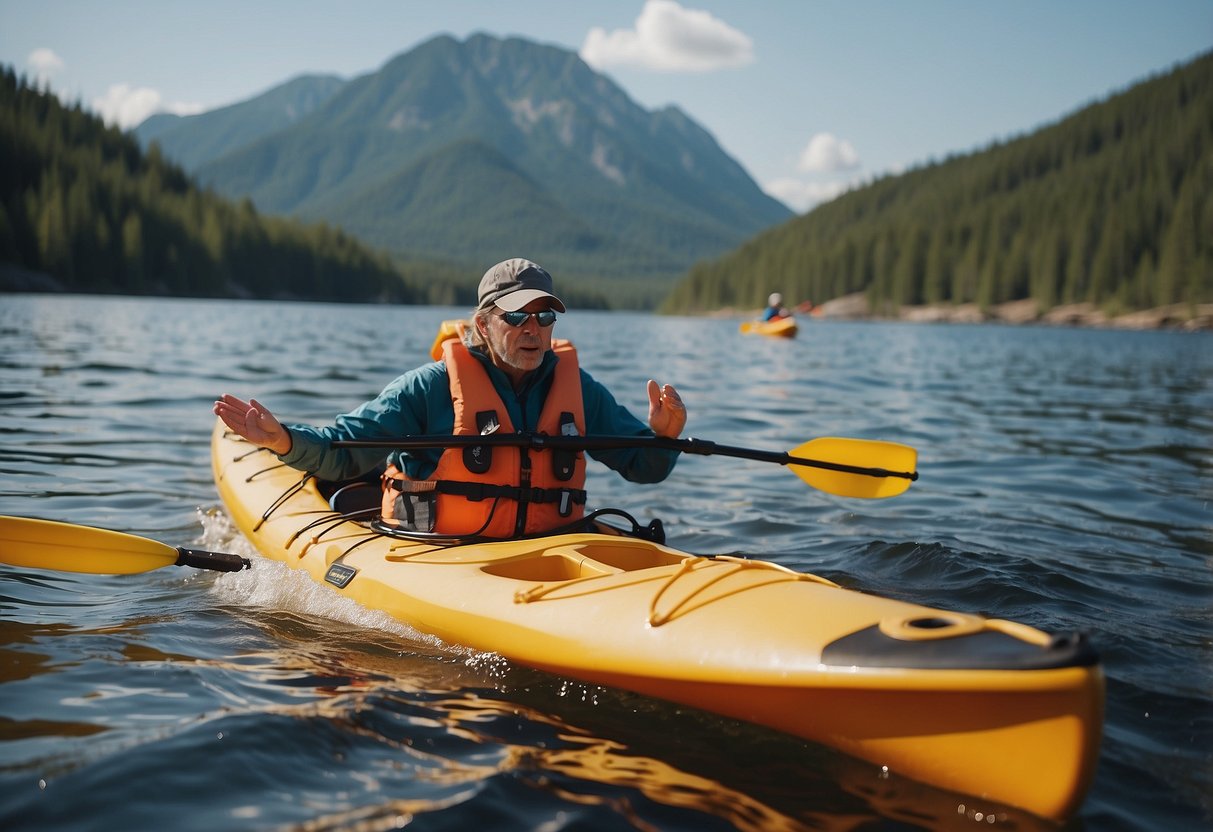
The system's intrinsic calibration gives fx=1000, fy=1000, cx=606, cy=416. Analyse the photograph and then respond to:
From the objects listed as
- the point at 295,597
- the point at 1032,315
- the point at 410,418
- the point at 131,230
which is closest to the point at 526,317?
the point at 410,418

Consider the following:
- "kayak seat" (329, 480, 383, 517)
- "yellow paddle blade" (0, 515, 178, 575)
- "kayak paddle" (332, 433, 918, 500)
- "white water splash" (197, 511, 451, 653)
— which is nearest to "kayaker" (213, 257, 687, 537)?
"kayak paddle" (332, 433, 918, 500)

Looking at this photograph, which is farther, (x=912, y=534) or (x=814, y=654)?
(x=912, y=534)

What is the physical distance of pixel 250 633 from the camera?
4.47 metres

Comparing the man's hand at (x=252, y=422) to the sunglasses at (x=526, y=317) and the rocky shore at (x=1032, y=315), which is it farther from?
the rocky shore at (x=1032, y=315)

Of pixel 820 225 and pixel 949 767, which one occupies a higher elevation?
pixel 820 225

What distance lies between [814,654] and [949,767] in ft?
1.65

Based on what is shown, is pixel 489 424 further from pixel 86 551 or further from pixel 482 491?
pixel 86 551

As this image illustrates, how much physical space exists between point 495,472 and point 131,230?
66.3 meters

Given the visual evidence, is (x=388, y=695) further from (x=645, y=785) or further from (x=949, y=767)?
(x=949, y=767)

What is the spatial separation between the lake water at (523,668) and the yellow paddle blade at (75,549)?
0.82 ft

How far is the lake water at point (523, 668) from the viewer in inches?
116

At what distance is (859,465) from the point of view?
5.45 meters

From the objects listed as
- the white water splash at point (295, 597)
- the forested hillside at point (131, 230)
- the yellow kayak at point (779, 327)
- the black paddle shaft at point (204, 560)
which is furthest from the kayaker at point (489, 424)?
the forested hillside at point (131, 230)

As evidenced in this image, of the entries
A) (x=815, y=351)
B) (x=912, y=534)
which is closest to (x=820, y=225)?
(x=815, y=351)
